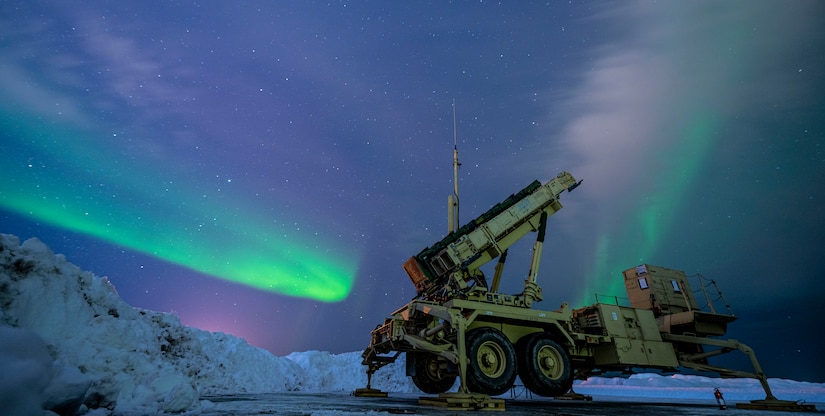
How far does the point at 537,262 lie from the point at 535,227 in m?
1.33

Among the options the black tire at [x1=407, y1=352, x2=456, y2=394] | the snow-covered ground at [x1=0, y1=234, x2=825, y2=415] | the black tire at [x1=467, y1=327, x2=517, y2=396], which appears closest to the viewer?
the snow-covered ground at [x1=0, y1=234, x2=825, y2=415]

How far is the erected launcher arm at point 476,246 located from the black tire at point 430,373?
2.23 metres

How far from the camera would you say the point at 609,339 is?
13.3 meters

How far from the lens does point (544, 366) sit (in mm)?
11688

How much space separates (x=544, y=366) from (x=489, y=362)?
2214mm

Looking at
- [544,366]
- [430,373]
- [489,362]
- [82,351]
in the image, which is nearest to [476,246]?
[489,362]

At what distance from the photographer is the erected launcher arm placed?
41.2 ft

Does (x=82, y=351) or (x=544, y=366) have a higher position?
(x=544, y=366)

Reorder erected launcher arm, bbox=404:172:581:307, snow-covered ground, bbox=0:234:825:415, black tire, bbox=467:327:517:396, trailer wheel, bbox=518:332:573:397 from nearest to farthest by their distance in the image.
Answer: snow-covered ground, bbox=0:234:825:415 → black tire, bbox=467:327:517:396 → trailer wheel, bbox=518:332:573:397 → erected launcher arm, bbox=404:172:581:307

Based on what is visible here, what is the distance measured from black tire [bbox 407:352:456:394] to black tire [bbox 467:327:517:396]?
3.12 metres

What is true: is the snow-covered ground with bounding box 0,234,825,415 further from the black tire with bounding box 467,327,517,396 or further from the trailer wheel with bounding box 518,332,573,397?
the trailer wheel with bounding box 518,332,573,397

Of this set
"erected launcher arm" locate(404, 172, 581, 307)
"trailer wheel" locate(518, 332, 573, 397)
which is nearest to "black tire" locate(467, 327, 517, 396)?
"trailer wheel" locate(518, 332, 573, 397)

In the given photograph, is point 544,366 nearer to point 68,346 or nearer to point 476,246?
point 476,246

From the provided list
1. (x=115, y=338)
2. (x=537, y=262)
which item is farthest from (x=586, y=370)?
(x=115, y=338)
